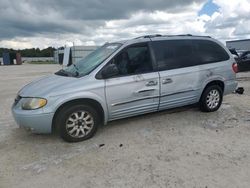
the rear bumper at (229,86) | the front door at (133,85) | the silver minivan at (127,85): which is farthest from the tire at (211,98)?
the front door at (133,85)

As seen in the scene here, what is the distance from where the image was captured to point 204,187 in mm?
3189

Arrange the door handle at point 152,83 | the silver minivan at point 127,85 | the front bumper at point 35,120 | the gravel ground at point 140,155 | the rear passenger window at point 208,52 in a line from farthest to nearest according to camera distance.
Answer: the rear passenger window at point 208,52 < the door handle at point 152,83 < the silver minivan at point 127,85 < the front bumper at point 35,120 < the gravel ground at point 140,155

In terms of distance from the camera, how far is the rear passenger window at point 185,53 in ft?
18.3

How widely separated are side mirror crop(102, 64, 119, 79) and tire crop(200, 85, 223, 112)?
90.3 inches

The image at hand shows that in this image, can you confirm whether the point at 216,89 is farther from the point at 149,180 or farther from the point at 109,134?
the point at 149,180

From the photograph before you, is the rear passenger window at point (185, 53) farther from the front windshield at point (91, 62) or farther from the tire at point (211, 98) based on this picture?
the front windshield at point (91, 62)

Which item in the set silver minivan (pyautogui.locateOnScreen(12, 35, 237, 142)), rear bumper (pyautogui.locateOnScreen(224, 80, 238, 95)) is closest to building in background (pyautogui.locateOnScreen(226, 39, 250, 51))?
rear bumper (pyautogui.locateOnScreen(224, 80, 238, 95))

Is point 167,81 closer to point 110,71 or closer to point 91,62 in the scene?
point 110,71

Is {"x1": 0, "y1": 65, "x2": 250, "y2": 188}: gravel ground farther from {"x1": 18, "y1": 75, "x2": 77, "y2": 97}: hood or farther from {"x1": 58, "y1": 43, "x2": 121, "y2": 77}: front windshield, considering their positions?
{"x1": 58, "y1": 43, "x2": 121, "y2": 77}: front windshield

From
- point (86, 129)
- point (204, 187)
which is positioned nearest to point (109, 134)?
point (86, 129)

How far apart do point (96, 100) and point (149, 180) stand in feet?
6.22

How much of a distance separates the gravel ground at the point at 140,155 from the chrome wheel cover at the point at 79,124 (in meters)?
0.20

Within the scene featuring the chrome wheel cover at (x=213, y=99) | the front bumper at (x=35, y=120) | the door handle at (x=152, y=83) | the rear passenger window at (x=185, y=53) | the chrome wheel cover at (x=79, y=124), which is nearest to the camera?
the front bumper at (x=35, y=120)

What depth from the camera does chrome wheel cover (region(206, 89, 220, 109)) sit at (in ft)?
20.3
